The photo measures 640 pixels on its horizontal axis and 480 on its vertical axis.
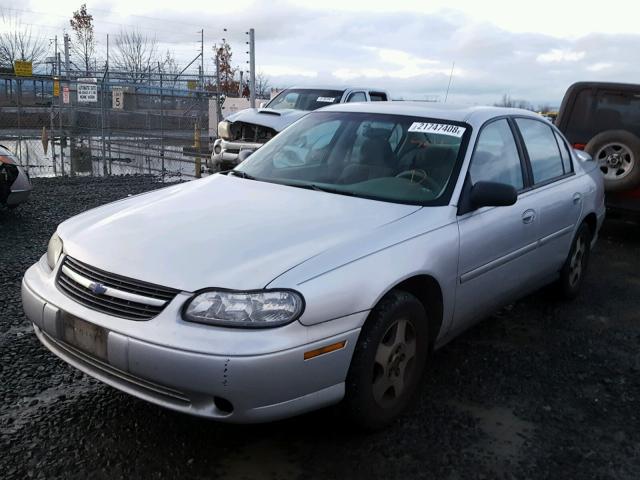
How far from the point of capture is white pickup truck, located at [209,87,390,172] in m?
10.6

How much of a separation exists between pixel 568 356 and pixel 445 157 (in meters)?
1.60

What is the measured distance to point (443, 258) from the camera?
331cm

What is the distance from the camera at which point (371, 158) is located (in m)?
3.96

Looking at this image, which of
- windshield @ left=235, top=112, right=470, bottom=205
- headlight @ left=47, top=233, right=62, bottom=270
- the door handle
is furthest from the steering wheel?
headlight @ left=47, top=233, right=62, bottom=270

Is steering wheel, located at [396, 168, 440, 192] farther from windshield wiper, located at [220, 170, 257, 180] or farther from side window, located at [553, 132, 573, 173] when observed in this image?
side window, located at [553, 132, 573, 173]

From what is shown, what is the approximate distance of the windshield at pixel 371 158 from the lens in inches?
146

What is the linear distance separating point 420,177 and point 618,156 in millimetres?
4135

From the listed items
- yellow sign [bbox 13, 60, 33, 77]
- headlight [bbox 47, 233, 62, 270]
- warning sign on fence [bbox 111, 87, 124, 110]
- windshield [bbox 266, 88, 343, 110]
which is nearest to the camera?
headlight [bbox 47, 233, 62, 270]

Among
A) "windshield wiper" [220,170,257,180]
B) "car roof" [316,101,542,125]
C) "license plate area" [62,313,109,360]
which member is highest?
"car roof" [316,101,542,125]

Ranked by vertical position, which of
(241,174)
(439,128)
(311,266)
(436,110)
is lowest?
(311,266)

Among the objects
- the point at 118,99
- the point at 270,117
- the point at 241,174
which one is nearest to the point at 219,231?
the point at 241,174

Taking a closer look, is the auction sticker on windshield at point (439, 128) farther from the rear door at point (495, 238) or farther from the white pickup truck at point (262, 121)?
the white pickup truck at point (262, 121)

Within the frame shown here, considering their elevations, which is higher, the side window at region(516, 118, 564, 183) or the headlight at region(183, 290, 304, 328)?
the side window at region(516, 118, 564, 183)

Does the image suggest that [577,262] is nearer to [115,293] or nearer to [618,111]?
[618,111]
